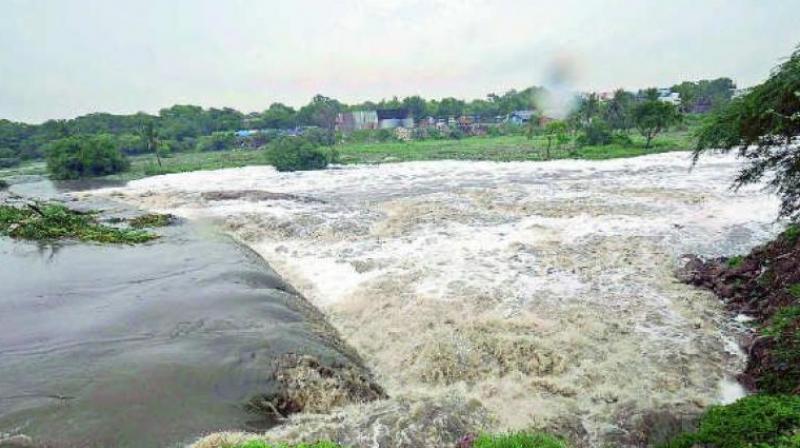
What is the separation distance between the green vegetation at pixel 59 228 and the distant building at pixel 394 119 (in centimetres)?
5941

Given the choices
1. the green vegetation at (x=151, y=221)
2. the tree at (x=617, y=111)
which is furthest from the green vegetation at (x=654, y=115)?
the green vegetation at (x=151, y=221)

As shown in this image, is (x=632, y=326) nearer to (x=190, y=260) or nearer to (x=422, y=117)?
(x=190, y=260)

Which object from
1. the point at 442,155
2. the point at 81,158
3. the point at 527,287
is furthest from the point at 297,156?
the point at 527,287

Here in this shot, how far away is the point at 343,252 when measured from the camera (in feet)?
45.9

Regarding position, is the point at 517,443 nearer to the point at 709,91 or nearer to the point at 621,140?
the point at 621,140

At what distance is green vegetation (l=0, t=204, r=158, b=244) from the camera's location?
15727 mm

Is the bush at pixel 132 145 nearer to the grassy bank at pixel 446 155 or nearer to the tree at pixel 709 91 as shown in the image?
the grassy bank at pixel 446 155

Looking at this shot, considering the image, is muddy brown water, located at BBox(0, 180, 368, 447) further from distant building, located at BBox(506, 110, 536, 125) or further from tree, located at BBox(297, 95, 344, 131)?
distant building, located at BBox(506, 110, 536, 125)

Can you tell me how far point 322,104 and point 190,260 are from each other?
236ft

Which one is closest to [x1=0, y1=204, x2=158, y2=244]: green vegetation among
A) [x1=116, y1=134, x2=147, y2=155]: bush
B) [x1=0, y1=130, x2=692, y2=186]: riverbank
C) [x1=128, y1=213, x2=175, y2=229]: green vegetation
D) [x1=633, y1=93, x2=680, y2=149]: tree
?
[x1=128, y1=213, x2=175, y2=229]: green vegetation

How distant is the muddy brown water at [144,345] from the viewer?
5.77 m

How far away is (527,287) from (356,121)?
71.9 m

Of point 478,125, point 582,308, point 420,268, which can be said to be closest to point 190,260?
point 420,268

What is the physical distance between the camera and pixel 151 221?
1800cm
